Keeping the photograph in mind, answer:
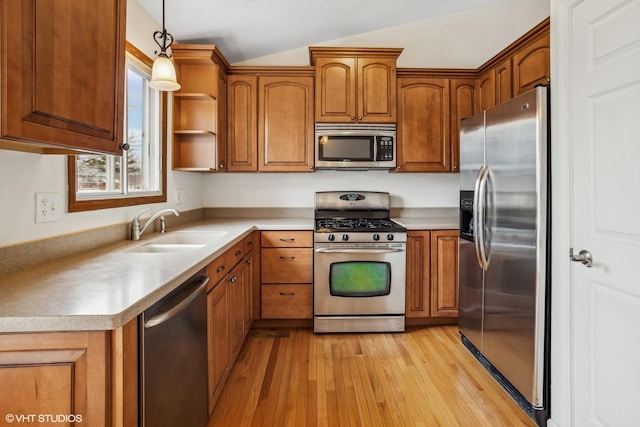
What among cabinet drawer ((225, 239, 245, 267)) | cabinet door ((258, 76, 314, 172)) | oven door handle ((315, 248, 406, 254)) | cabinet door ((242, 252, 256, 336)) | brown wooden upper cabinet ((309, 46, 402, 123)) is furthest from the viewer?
cabinet door ((258, 76, 314, 172))

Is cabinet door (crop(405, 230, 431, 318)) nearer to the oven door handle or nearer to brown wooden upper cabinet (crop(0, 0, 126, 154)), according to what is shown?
the oven door handle

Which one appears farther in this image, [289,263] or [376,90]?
[376,90]

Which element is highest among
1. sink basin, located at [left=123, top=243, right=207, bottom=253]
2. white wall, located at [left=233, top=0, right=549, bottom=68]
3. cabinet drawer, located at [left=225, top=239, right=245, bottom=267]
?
white wall, located at [left=233, top=0, right=549, bottom=68]

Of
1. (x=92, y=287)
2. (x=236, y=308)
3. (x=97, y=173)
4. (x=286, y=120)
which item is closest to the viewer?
(x=92, y=287)

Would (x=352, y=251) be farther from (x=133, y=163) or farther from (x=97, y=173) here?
(x=97, y=173)

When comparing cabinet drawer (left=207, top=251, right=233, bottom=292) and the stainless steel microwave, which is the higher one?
the stainless steel microwave

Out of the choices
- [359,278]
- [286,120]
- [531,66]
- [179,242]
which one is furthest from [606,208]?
[286,120]

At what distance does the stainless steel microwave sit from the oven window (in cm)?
90

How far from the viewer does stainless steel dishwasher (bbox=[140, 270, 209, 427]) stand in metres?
1.08

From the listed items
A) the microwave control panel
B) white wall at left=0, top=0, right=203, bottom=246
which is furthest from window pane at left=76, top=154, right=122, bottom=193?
the microwave control panel

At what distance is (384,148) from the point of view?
318 cm

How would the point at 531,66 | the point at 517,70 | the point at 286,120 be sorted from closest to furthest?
the point at 531,66 → the point at 517,70 → the point at 286,120

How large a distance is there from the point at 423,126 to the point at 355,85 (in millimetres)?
731

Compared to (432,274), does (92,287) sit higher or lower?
higher
